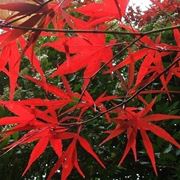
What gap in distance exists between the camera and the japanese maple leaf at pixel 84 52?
0.86 m

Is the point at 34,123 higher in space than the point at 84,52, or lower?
lower

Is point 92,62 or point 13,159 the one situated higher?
point 92,62

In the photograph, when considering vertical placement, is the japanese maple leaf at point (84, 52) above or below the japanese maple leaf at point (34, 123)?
above

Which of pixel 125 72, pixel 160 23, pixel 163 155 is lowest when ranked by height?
pixel 163 155

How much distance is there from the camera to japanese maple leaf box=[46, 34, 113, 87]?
865 mm

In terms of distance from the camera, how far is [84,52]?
880mm

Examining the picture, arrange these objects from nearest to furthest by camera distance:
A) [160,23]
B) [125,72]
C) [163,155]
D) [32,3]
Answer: [32,3]
[163,155]
[125,72]
[160,23]

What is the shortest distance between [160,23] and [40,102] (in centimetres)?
144

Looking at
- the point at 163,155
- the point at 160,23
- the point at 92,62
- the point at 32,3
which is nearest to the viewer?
the point at 32,3

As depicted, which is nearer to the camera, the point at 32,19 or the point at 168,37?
the point at 32,19

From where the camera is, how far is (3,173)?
5.57 ft

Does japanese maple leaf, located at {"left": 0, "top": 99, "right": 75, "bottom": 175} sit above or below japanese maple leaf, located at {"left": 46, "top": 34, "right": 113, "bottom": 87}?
below

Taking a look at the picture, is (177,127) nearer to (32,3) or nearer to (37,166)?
(37,166)

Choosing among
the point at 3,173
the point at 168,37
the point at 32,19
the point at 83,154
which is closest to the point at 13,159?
the point at 3,173
